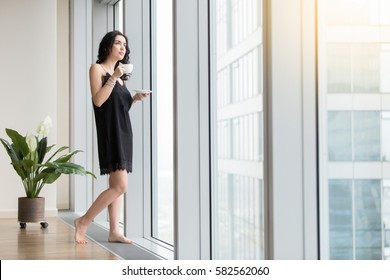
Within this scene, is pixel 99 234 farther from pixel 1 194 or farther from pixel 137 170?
pixel 1 194

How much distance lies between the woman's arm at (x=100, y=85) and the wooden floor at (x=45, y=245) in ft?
2.94

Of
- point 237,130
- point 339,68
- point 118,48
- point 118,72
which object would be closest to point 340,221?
point 339,68

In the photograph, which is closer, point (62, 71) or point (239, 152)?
point (239, 152)

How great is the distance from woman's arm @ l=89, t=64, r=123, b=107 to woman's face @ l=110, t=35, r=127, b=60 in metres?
0.15

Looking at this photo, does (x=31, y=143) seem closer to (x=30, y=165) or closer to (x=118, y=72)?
(x=30, y=165)

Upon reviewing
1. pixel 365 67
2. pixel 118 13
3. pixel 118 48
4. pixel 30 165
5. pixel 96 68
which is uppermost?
pixel 118 13

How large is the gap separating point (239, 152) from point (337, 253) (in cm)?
91

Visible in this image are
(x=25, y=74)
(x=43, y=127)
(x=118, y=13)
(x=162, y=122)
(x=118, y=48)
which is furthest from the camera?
(x=25, y=74)

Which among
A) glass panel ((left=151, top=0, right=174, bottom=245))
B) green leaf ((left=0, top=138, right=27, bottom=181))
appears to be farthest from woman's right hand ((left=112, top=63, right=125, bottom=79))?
green leaf ((left=0, top=138, right=27, bottom=181))

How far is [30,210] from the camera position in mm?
5551

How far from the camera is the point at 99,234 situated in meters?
4.84

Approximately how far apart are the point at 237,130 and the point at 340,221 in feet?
3.12

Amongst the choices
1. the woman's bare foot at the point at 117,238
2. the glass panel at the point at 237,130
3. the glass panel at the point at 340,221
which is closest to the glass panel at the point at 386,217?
the glass panel at the point at 340,221
